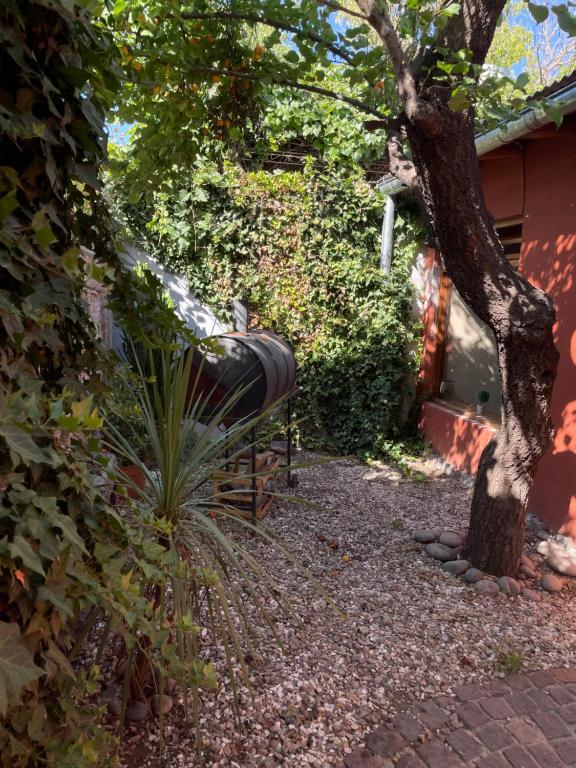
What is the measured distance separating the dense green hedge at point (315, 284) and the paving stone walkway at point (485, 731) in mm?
4021

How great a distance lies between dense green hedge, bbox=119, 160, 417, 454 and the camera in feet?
20.6

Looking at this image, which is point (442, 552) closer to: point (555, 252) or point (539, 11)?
point (555, 252)

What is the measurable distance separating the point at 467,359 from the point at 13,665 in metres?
6.28

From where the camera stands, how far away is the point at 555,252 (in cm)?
421

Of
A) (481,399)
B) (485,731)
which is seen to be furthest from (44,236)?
(481,399)

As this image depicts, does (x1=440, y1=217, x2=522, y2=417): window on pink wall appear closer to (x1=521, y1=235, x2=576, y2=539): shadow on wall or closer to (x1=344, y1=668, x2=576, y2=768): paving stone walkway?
(x1=521, y1=235, x2=576, y2=539): shadow on wall

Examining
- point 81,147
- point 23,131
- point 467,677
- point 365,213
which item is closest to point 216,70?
point 81,147

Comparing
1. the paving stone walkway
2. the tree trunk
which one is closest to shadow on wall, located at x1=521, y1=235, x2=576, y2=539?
the tree trunk

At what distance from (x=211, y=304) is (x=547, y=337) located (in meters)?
4.19

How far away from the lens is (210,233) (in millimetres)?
6230

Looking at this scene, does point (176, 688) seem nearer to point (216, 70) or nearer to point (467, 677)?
point (467, 677)

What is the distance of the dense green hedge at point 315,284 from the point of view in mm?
6277

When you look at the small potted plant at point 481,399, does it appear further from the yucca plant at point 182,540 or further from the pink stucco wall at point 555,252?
the yucca plant at point 182,540

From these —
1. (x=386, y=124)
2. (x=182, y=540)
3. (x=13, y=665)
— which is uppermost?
(x=386, y=124)
